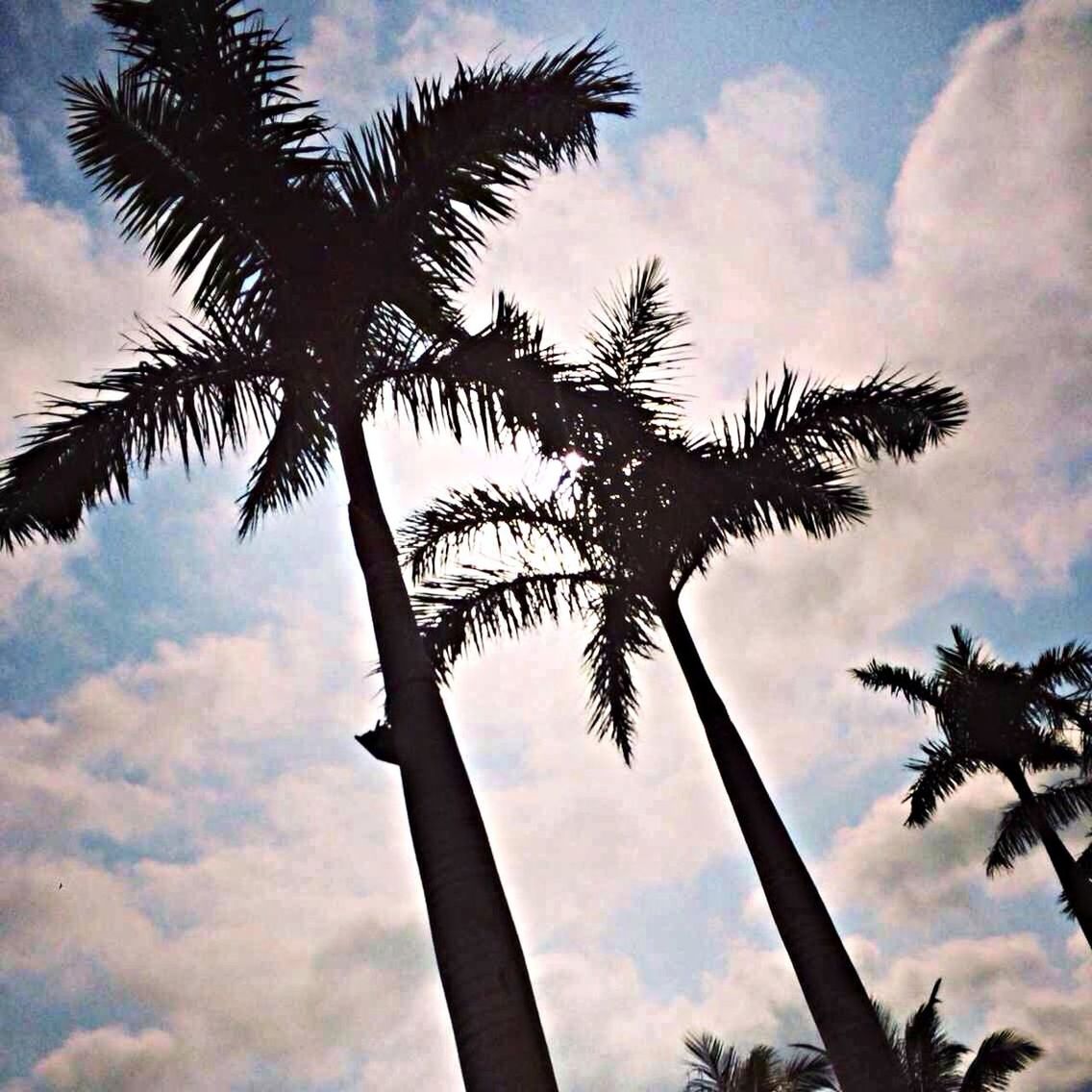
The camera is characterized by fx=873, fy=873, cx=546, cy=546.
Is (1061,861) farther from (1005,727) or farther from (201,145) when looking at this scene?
(201,145)

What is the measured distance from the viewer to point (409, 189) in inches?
314

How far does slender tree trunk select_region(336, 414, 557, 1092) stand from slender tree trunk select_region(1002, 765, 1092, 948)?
16.0 meters

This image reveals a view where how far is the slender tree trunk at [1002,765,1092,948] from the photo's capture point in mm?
16703

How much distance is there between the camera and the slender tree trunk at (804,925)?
7.48 meters

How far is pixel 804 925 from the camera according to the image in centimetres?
816

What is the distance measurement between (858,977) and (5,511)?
8.56 m

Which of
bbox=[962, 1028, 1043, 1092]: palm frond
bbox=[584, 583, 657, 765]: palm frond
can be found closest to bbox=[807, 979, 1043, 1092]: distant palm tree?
bbox=[962, 1028, 1043, 1092]: palm frond

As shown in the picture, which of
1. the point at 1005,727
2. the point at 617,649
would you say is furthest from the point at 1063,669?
the point at 617,649

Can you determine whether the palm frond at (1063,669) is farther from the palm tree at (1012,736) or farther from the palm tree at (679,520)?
the palm tree at (679,520)

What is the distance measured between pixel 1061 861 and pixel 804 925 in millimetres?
12446

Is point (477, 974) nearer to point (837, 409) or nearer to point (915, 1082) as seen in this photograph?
point (837, 409)

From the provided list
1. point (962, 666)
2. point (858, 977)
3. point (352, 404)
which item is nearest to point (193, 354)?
point (352, 404)

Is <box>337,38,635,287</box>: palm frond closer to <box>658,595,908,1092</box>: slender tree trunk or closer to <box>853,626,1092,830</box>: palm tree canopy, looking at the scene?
<box>658,595,908,1092</box>: slender tree trunk

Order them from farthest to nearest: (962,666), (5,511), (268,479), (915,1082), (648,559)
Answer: (962,666) < (915,1082) < (648,559) < (268,479) < (5,511)
